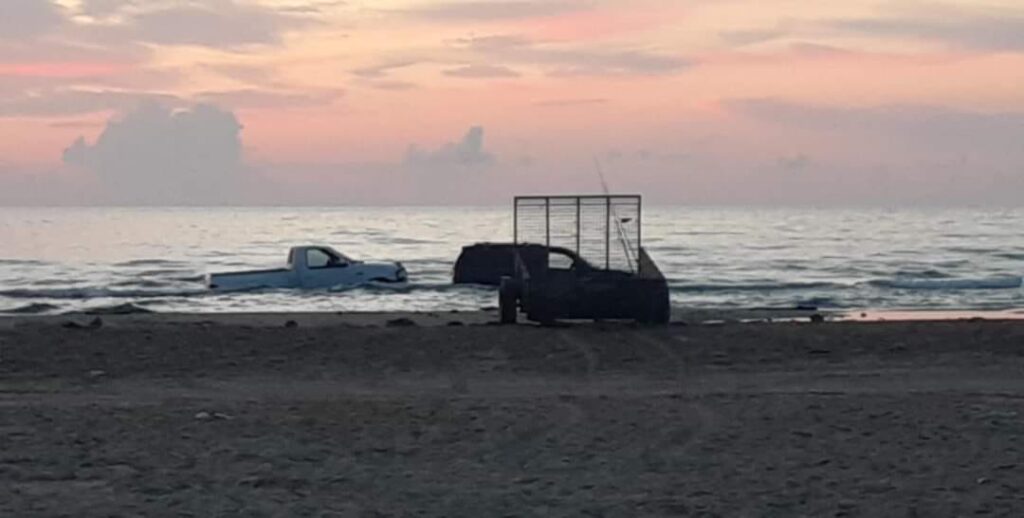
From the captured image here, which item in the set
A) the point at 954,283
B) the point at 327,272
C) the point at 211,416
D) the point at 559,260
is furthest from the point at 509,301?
the point at 954,283

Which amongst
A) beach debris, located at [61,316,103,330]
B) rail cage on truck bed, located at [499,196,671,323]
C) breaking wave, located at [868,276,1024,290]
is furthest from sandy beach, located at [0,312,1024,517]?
breaking wave, located at [868,276,1024,290]

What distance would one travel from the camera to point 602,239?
24359 mm

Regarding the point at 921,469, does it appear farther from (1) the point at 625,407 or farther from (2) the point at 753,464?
(1) the point at 625,407

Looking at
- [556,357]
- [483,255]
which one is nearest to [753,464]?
[556,357]

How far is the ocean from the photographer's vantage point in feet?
113

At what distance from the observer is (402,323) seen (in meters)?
23.0

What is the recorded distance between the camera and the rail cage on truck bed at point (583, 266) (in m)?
21.7

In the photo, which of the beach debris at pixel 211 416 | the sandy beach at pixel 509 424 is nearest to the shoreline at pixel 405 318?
the sandy beach at pixel 509 424

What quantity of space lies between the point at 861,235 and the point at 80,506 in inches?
2883

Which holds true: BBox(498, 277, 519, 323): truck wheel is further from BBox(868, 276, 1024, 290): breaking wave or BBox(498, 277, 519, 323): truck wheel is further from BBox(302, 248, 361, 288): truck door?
BBox(868, 276, 1024, 290): breaking wave

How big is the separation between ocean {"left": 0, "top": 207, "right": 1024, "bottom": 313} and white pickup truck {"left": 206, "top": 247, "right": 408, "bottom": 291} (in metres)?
0.49

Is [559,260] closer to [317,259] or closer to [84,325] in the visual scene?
[84,325]

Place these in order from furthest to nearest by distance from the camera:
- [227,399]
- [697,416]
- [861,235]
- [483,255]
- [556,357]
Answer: [861,235] < [483,255] < [556,357] < [227,399] < [697,416]

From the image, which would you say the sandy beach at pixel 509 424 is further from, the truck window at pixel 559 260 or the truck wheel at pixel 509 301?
the truck window at pixel 559 260
